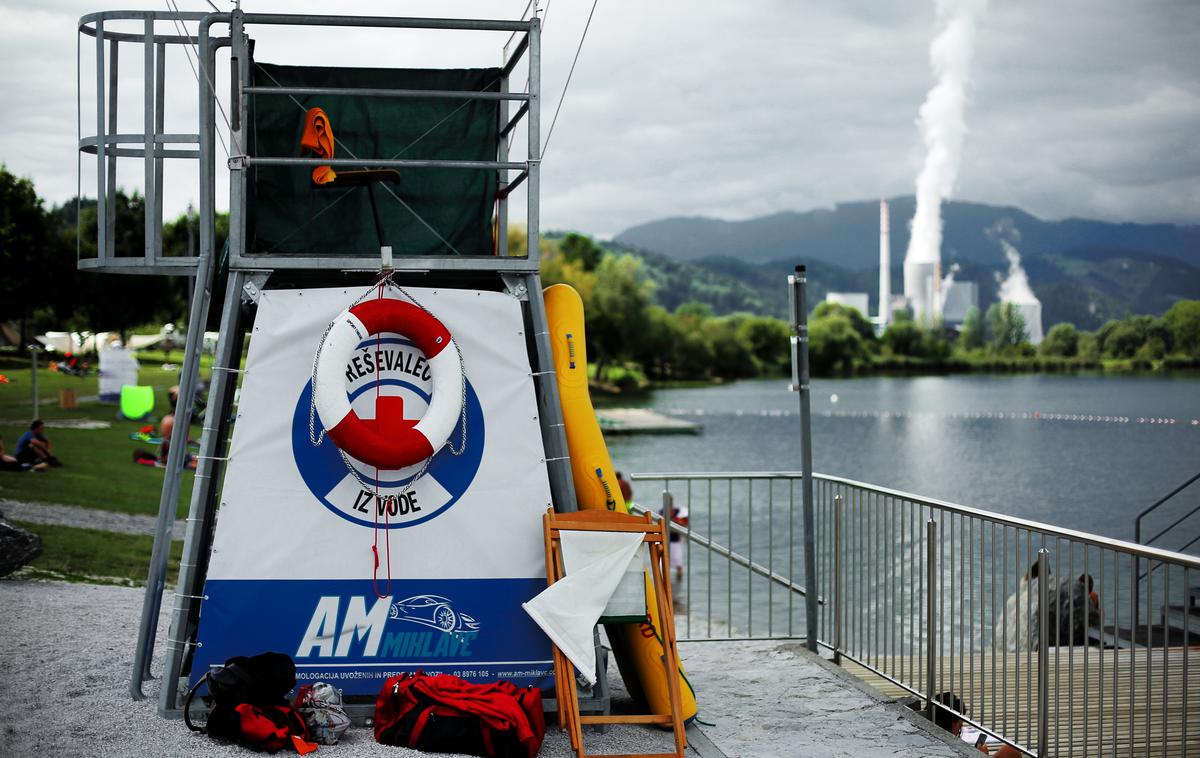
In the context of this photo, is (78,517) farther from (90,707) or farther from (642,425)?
(642,425)

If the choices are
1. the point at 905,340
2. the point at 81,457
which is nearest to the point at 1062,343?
the point at 905,340

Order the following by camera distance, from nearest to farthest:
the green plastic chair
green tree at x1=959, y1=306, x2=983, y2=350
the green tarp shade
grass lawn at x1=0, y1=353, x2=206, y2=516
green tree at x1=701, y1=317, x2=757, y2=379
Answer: the green tarp shade, grass lawn at x1=0, y1=353, x2=206, y2=516, the green plastic chair, green tree at x1=701, y1=317, x2=757, y2=379, green tree at x1=959, y1=306, x2=983, y2=350

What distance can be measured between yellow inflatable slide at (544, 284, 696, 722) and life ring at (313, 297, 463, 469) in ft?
2.38

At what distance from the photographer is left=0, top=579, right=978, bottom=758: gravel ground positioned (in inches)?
201

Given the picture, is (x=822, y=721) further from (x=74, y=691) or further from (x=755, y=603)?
(x=755, y=603)

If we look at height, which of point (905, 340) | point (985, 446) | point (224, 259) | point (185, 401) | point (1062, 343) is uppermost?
point (905, 340)

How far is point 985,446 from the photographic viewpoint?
6600cm

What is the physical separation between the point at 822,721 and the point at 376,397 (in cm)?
294

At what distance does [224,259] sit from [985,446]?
64680 millimetres

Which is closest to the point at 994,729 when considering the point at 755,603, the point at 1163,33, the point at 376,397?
the point at 376,397

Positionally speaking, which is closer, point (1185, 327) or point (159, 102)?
point (159, 102)

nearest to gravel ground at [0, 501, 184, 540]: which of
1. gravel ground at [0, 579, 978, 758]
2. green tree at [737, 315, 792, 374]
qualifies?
gravel ground at [0, 579, 978, 758]

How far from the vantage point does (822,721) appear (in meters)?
5.98

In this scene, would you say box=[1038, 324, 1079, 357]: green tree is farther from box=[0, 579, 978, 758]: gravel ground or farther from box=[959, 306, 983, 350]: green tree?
box=[0, 579, 978, 758]: gravel ground
